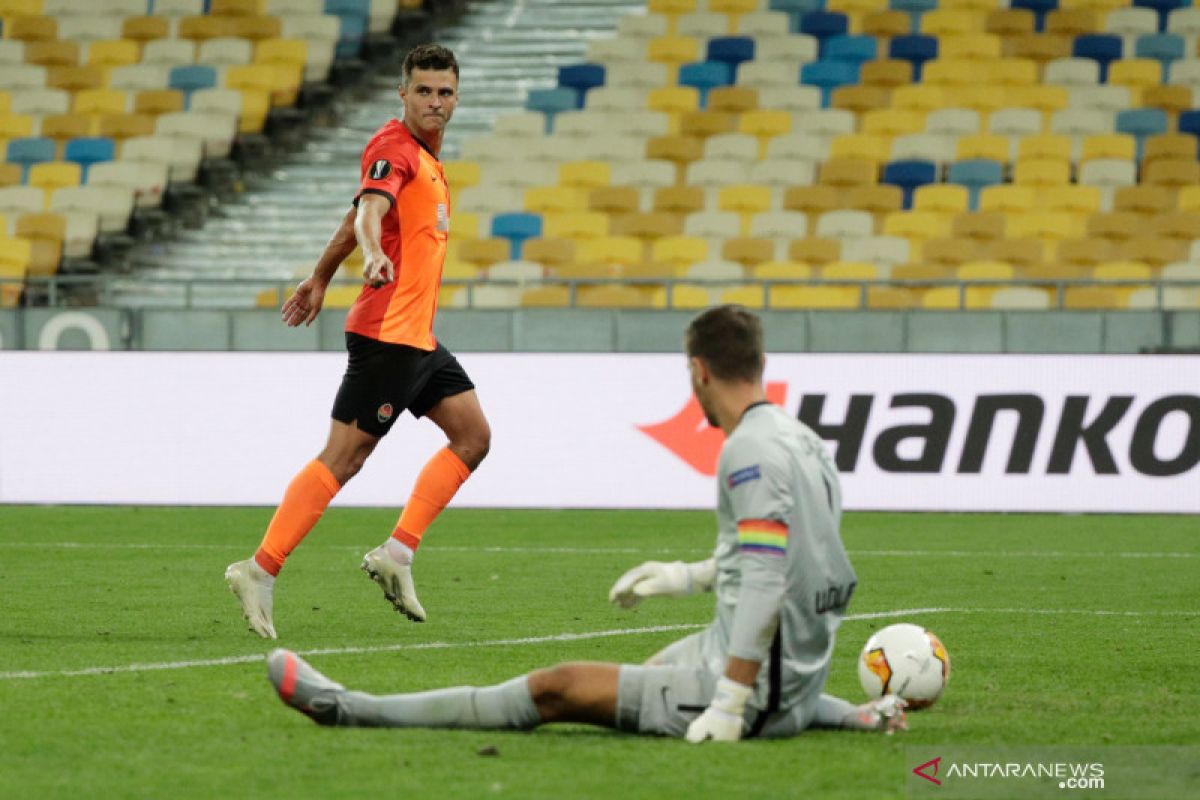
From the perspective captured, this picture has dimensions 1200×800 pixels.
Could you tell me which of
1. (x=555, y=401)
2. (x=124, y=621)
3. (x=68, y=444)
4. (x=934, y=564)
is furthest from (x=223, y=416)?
(x=124, y=621)

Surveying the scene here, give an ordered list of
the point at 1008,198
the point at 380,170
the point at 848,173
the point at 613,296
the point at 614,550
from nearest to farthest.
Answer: the point at 380,170 < the point at 614,550 < the point at 613,296 < the point at 1008,198 < the point at 848,173

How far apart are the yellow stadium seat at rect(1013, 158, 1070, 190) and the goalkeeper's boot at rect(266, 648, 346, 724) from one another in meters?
15.9

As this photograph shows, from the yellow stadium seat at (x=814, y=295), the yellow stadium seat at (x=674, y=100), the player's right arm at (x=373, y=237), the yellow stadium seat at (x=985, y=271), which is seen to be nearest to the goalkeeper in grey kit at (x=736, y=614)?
the player's right arm at (x=373, y=237)

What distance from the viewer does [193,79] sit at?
2319cm

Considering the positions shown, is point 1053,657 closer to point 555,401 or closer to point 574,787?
point 574,787

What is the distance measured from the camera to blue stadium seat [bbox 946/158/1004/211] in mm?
20234

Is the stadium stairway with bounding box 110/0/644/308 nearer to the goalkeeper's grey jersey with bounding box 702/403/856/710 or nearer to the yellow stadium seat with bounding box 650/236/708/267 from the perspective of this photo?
the yellow stadium seat with bounding box 650/236/708/267

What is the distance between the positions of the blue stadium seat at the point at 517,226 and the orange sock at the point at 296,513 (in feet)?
40.7

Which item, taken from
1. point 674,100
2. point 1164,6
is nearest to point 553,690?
point 674,100

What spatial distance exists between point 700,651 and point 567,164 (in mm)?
16422

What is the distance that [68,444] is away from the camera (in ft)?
48.1

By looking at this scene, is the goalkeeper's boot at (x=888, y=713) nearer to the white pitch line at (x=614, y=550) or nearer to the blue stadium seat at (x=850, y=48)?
the white pitch line at (x=614, y=550)

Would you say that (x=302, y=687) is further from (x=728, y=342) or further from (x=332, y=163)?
(x=332, y=163)

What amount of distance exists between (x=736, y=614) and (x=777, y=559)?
0.51 ft
